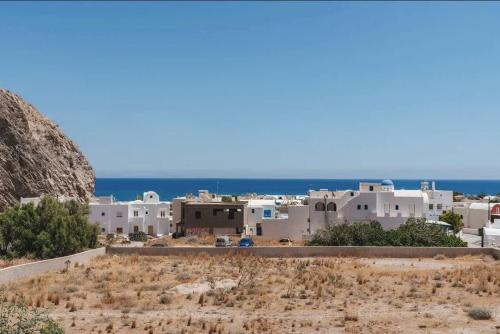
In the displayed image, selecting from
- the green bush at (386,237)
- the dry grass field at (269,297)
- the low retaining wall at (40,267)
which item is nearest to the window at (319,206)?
the green bush at (386,237)

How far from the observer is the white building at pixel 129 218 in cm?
7538

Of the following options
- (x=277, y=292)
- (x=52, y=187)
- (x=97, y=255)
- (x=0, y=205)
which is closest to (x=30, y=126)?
(x=52, y=187)

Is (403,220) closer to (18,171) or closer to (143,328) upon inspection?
(143,328)

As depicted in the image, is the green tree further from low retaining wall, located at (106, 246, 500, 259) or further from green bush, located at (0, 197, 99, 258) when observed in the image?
green bush, located at (0, 197, 99, 258)

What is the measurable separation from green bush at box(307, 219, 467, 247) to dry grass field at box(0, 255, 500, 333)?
8904 millimetres

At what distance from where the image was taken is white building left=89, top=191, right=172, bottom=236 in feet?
247

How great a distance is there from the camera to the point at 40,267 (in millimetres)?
29766

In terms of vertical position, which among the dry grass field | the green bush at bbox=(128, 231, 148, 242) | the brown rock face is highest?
the brown rock face

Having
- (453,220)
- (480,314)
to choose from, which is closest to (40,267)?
(480,314)

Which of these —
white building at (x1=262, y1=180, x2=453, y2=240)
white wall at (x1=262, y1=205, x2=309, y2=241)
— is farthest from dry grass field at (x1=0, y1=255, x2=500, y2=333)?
white wall at (x1=262, y1=205, x2=309, y2=241)

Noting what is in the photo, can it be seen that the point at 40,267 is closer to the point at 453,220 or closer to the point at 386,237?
the point at 386,237

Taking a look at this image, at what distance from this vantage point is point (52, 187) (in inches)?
3487

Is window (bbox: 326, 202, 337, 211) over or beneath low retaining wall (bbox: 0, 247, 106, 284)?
over

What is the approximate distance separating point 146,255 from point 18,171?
5249 cm
